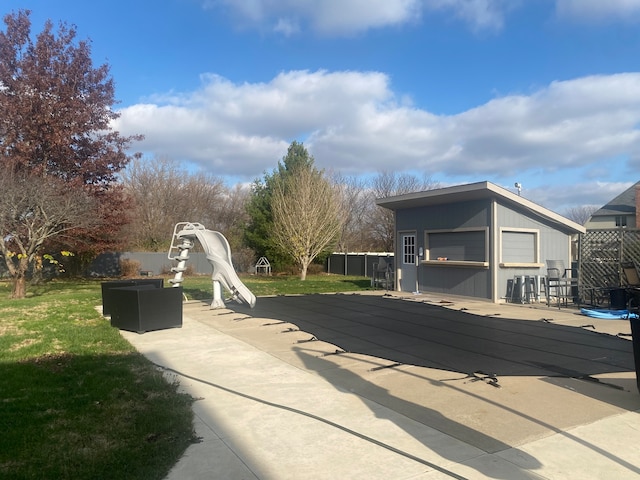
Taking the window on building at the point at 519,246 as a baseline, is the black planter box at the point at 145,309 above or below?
below

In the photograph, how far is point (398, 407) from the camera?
471 centimetres

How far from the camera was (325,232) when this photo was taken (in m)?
26.6

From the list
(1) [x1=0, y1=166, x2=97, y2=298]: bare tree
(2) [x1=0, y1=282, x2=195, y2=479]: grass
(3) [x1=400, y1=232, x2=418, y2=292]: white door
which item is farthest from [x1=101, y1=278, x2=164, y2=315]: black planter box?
(3) [x1=400, y1=232, x2=418, y2=292]: white door

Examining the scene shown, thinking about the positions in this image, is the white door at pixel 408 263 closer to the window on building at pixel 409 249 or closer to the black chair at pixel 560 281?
the window on building at pixel 409 249

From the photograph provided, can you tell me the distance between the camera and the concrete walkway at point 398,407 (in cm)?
342

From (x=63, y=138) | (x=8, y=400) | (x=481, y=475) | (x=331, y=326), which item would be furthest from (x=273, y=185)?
(x=481, y=475)

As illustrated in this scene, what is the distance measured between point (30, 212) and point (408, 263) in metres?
12.8

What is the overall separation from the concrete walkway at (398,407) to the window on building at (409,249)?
8058 mm

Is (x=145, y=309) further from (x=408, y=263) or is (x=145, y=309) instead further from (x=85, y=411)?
(x=408, y=263)

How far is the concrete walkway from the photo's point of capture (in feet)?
11.2

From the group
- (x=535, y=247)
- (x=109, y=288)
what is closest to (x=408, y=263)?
(x=535, y=247)

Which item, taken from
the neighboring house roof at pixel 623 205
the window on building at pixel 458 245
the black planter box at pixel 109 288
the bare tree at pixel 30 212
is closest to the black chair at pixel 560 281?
the window on building at pixel 458 245

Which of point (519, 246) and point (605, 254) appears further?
point (519, 246)

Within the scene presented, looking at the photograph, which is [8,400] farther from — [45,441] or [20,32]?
[20,32]
